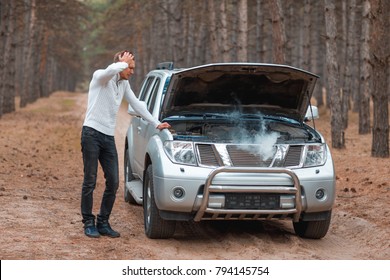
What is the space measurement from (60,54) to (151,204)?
5158 centimetres

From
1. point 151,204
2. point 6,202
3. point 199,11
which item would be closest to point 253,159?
point 151,204

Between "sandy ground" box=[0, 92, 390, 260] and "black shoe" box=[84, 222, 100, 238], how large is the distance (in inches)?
3.4

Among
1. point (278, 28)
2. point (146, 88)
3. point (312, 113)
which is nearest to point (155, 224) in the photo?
point (312, 113)

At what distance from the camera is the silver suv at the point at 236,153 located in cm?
688

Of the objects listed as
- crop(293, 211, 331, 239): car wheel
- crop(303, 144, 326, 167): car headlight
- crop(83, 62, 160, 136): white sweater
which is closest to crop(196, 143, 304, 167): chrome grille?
crop(303, 144, 326, 167): car headlight

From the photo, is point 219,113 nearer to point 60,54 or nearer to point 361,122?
point 361,122

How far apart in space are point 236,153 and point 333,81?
36.3 feet

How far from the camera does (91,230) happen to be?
7.46 meters

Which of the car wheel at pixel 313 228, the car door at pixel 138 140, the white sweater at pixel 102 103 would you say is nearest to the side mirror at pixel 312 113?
the car wheel at pixel 313 228

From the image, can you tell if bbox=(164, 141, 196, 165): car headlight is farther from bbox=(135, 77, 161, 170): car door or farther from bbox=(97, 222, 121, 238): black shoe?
bbox=(97, 222, 121, 238): black shoe

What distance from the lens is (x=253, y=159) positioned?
707 cm

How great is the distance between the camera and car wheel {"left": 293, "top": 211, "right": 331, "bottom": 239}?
25.0 ft

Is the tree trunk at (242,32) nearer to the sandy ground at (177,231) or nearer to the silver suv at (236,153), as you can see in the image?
the sandy ground at (177,231)

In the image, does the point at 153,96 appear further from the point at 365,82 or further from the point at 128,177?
the point at 365,82
